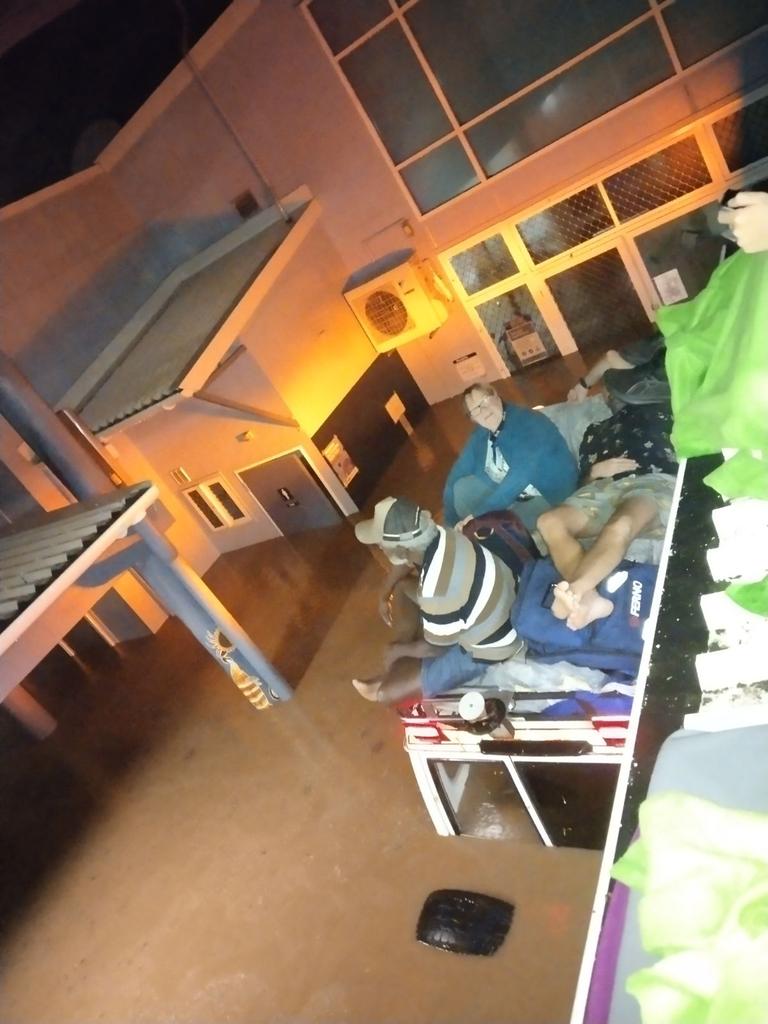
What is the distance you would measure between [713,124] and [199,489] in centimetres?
753

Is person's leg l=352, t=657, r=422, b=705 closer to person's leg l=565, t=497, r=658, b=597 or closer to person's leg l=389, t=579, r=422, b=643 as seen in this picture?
person's leg l=389, t=579, r=422, b=643

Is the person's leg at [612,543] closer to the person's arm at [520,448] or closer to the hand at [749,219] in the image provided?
the person's arm at [520,448]

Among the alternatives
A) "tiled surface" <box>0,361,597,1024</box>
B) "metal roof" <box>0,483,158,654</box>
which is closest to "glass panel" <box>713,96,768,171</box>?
"tiled surface" <box>0,361,597,1024</box>

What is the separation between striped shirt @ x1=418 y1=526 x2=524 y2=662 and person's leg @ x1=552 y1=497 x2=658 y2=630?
34 cm

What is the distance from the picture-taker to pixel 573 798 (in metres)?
3.70

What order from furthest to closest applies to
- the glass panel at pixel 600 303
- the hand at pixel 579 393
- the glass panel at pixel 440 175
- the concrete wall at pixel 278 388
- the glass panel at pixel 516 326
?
1. the glass panel at pixel 516 326
2. the glass panel at pixel 600 303
3. the glass panel at pixel 440 175
4. the concrete wall at pixel 278 388
5. the hand at pixel 579 393

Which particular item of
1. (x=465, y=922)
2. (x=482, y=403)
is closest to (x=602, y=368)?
(x=482, y=403)

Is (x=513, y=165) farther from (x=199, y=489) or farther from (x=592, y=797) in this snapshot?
(x=592, y=797)

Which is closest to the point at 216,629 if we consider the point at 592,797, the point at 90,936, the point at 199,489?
the point at 90,936

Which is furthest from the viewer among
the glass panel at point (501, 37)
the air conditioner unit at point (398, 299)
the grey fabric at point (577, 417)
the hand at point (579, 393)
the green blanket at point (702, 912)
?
the air conditioner unit at point (398, 299)

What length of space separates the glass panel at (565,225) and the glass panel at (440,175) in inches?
35.1

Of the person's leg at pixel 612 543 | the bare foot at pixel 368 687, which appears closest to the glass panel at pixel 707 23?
the person's leg at pixel 612 543

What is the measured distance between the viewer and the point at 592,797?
3.66 m

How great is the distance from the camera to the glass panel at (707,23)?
634 cm
